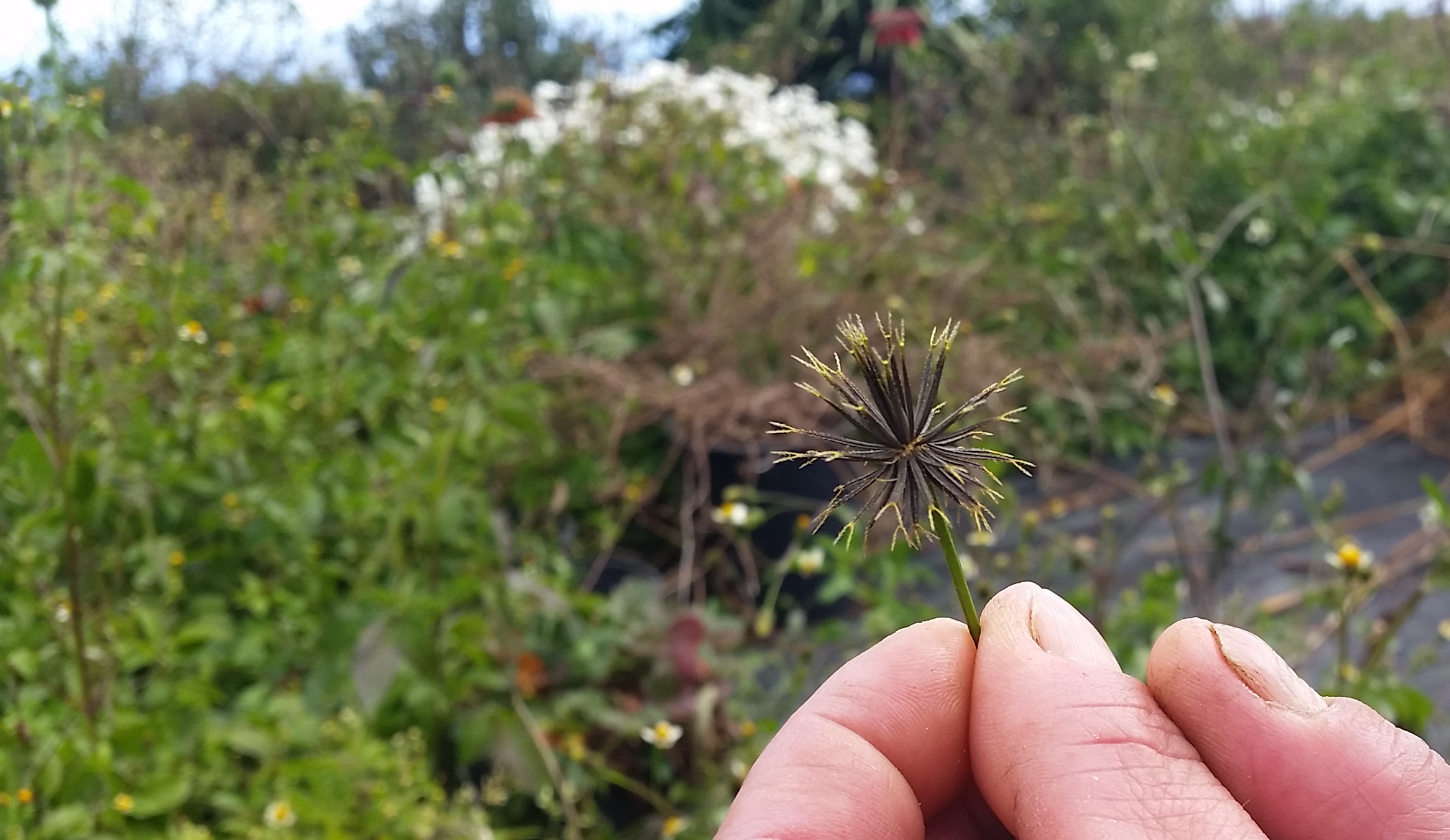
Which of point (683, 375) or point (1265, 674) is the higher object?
point (1265, 674)

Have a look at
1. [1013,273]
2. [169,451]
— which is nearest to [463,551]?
[169,451]

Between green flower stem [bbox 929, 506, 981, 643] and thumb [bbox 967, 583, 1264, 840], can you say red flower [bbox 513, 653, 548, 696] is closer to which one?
thumb [bbox 967, 583, 1264, 840]

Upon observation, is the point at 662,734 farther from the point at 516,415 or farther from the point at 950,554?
the point at 950,554

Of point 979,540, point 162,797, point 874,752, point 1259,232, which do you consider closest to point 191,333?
point 162,797

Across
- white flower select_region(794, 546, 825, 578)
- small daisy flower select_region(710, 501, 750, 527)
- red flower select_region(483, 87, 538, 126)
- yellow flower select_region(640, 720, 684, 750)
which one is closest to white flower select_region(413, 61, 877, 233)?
red flower select_region(483, 87, 538, 126)

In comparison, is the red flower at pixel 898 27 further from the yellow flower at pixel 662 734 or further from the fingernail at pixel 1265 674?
the fingernail at pixel 1265 674

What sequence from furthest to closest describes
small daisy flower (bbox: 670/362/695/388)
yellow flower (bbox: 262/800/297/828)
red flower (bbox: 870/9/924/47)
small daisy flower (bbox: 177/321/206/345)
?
red flower (bbox: 870/9/924/47) → small daisy flower (bbox: 670/362/695/388) → small daisy flower (bbox: 177/321/206/345) → yellow flower (bbox: 262/800/297/828)
